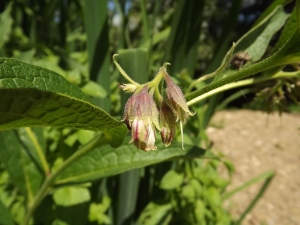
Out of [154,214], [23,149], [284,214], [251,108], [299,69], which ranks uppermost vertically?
[299,69]

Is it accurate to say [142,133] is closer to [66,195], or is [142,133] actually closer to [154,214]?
[66,195]

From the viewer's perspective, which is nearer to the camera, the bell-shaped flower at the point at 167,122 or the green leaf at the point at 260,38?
the bell-shaped flower at the point at 167,122

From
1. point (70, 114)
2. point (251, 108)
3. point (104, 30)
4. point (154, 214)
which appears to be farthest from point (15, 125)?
point (251, 108)

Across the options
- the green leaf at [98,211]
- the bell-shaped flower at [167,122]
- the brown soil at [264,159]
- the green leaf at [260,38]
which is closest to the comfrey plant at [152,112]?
the bell-shaped flower at [167,122]

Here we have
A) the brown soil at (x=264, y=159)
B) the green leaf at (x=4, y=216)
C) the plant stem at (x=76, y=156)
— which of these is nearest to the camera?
the plant stem at (x=76, y=156)

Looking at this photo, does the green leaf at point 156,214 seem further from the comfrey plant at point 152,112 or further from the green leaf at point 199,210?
the comfrey plant at point 152,112

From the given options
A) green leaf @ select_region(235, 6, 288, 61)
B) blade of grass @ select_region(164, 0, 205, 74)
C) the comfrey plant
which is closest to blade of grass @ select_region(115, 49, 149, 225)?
blade of grass @ select_region(164, 0, 205, 74)

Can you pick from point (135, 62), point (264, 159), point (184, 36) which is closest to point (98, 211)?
point (135, 62)

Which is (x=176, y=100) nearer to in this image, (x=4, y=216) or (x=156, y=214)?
(x=4, y=216)
